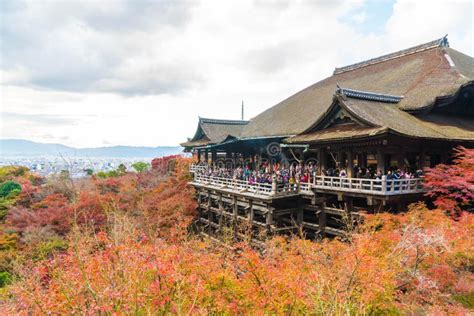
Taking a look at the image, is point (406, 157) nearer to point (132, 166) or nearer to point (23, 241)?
point (23, 241)

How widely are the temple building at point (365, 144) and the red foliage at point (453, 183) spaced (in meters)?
Answer: 0.57

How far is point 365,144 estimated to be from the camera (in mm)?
13469

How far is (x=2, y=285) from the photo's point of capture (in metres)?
15.6

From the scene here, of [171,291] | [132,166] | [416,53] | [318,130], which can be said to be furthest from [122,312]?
[132,166]

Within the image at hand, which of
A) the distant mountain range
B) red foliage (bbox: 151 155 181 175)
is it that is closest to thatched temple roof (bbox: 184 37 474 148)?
the distant mountain range

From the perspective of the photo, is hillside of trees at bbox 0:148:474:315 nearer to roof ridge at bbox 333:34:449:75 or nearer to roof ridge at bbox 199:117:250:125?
roof ridge at bbox 333:34:449:75

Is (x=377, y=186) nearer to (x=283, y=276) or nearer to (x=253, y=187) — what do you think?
(x=283, y=276)

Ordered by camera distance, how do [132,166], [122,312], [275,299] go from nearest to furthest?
[122,312], [275,299], [132,166]

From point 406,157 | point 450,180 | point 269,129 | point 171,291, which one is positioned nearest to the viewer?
point 171,291

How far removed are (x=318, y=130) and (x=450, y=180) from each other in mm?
6529

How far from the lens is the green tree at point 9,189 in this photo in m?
28.8

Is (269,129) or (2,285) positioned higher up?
(269,129)

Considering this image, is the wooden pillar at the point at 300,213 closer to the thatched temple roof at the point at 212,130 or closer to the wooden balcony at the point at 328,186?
the wooden balcony at the point at 328,186

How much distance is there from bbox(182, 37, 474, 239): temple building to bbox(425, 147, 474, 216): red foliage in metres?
0.57
